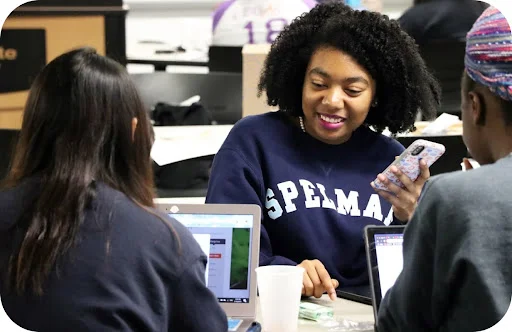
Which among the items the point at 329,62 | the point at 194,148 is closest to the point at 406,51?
the point at 329,62

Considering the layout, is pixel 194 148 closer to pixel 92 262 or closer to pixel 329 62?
pixel 329 62

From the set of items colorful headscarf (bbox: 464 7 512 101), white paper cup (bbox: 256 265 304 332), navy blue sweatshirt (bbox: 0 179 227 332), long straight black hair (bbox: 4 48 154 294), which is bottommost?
white paper cup (bbox: 256 265 304 332)

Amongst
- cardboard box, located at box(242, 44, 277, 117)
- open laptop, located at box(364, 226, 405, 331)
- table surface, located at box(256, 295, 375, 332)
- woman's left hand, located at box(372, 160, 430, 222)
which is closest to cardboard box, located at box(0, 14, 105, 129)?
cardboard box, located at box(242, 44, 277, 117)

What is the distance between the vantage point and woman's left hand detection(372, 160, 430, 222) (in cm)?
180

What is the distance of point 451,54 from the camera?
12.0ft

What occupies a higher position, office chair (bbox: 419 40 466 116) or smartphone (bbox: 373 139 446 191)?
smartphone (bbox: 373 139 446 191)

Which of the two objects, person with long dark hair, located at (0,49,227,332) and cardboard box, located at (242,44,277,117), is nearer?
person with long dark hair, located at (0,49,227,332)

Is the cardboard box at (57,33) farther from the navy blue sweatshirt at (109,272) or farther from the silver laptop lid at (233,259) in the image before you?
the navy blue sweatshirt at (109,272)

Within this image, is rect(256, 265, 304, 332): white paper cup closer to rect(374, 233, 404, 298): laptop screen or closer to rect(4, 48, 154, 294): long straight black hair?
rect(374, 233, 404, 298): laptop screen

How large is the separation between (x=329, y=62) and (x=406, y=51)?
0.21 metres

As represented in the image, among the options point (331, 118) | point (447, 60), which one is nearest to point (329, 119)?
point (331, 118)

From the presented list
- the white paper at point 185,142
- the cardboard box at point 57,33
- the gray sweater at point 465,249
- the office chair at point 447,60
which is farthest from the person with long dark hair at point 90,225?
the office chair at point 447,60

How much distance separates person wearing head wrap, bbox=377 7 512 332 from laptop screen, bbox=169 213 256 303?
0.39 metres

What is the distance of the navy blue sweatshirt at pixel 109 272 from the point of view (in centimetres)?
118
